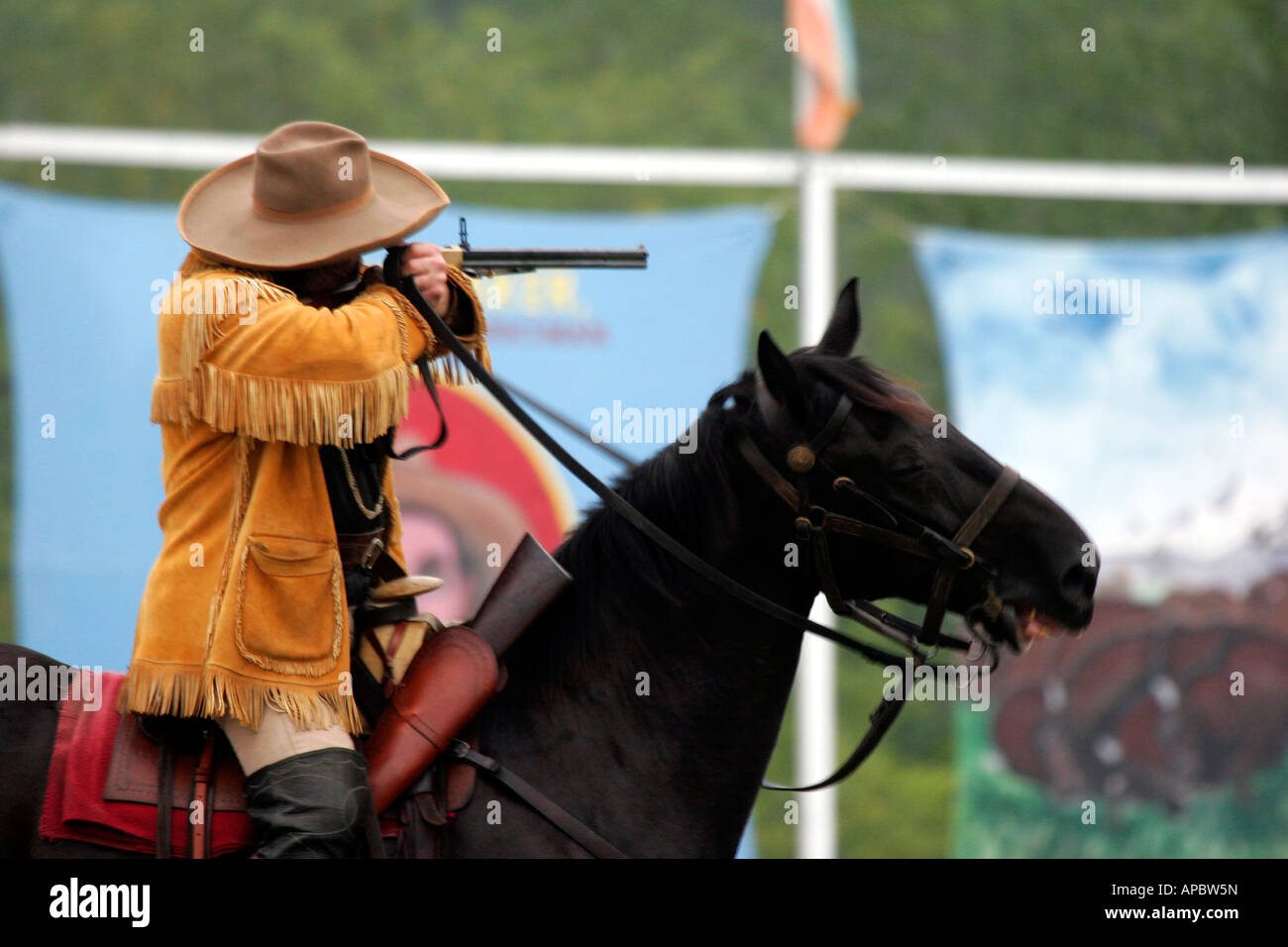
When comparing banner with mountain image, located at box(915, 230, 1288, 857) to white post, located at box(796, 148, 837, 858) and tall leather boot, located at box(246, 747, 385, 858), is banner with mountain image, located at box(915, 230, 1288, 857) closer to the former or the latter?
white post, located at box(796, 148, 837, 858)

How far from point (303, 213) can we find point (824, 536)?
1430 mm

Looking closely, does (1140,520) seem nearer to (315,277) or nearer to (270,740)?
(315,277)

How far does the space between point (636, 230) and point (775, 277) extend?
6.21 metres

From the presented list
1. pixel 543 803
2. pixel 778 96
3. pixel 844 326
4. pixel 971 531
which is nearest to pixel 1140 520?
pixel 844 326

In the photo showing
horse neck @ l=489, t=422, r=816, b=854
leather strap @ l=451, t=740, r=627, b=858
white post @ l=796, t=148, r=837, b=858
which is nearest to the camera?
leather strap @ l=451, t=740, r=627, b=858

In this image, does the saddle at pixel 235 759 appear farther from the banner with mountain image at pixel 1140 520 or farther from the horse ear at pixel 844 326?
the banner with mountain image at pixel 1140 520

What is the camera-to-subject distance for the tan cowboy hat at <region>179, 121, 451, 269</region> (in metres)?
3.27

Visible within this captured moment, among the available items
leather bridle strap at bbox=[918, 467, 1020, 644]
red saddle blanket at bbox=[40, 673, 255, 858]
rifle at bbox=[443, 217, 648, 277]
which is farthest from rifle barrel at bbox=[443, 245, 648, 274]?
red saddle blanket at bbox=[40, 673, 255, 858]

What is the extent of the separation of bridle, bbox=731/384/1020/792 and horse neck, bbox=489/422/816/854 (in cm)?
7

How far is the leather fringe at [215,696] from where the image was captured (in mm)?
3104

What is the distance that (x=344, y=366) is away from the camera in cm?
309

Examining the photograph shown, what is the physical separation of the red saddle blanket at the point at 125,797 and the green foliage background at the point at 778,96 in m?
9.51

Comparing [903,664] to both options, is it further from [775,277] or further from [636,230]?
[775,277]

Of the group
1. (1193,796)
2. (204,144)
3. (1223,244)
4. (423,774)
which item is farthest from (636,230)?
(423,774)
